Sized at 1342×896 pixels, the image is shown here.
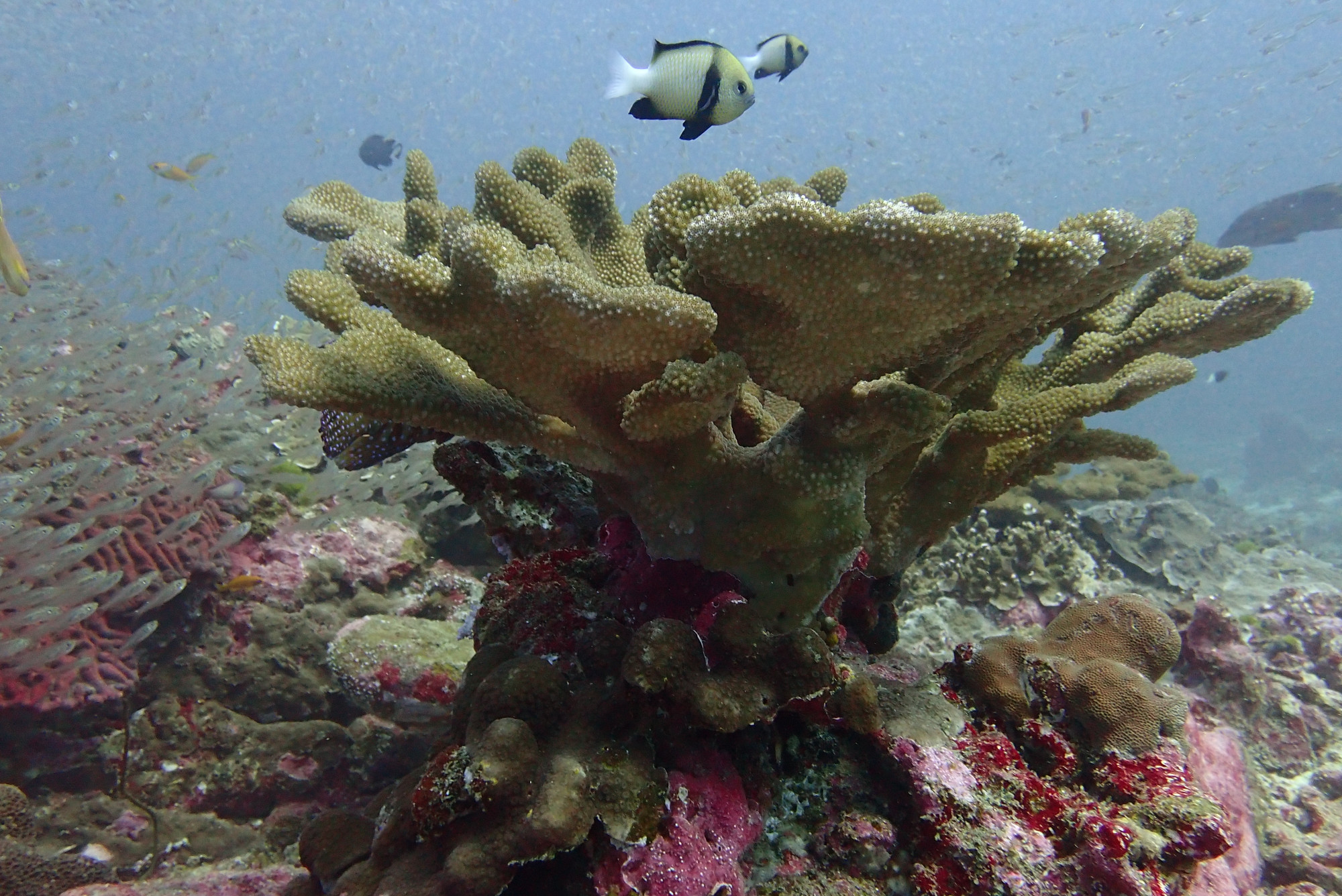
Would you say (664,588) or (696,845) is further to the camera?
(664,588)

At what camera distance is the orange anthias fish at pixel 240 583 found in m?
4.93

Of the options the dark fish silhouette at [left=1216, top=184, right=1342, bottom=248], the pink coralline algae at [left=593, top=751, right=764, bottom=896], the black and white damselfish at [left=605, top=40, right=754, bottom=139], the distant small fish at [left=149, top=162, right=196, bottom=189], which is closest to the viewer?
the pink coralline algae at [left=593, top=751, right=764, bottom=896]

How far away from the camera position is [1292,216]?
52.0 ft

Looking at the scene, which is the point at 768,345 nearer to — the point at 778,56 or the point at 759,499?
the point at 759,499

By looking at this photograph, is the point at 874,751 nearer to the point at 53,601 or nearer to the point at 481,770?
the point at 481,770

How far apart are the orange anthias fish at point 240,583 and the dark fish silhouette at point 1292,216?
2060cm

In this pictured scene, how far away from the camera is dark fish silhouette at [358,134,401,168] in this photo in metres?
12.1

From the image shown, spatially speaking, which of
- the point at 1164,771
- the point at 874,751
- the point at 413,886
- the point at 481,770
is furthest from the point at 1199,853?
the point at 413,886

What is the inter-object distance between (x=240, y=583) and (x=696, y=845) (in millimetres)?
4619

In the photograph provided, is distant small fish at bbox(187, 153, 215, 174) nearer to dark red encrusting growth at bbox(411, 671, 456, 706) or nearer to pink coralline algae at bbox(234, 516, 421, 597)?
pink coralline algae at bbox(234, 516, 421, 597)

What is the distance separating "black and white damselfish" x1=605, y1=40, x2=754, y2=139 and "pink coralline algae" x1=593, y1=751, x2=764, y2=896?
2429 mm

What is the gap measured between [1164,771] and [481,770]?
2.31 meters

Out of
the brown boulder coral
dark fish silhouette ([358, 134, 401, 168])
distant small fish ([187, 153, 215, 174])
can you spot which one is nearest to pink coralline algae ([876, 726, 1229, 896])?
the brown boulder coral

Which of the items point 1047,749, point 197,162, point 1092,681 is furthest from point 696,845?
point 197,162
